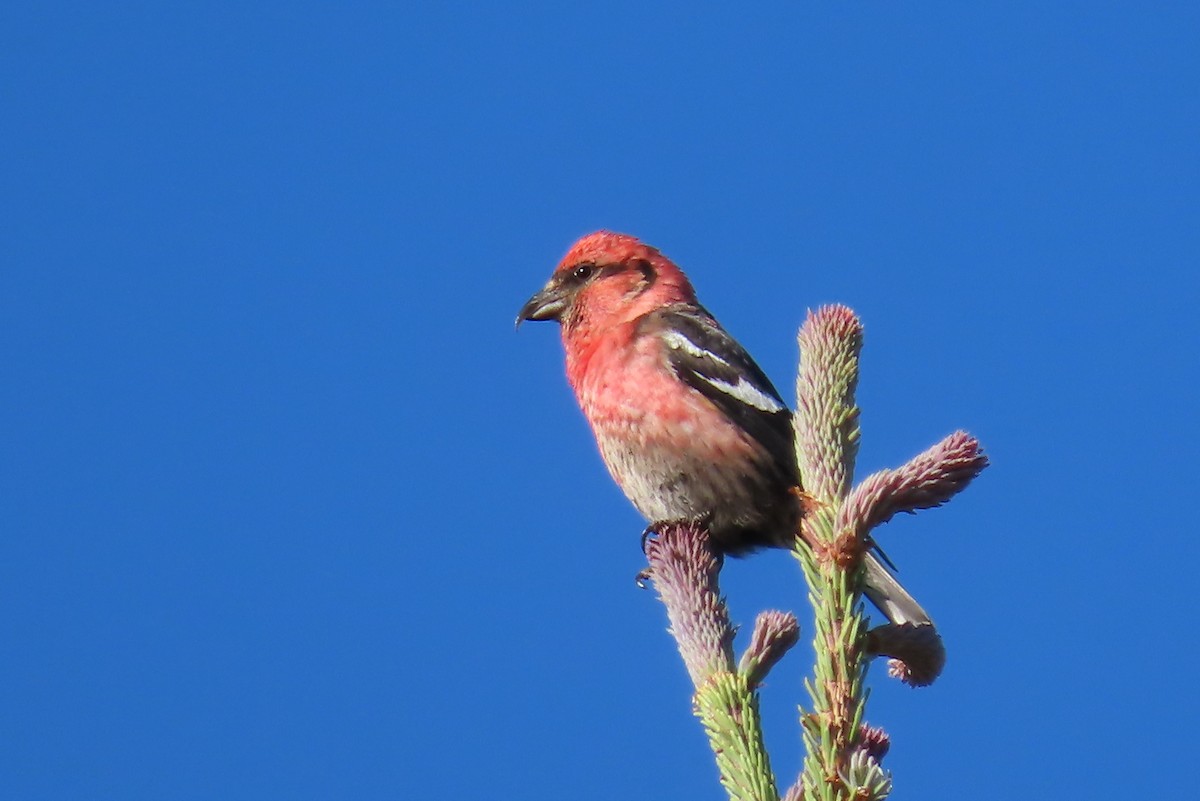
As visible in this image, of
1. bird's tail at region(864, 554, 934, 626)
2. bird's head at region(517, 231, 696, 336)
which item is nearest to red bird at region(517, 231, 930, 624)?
bird's tail at region(864, 554, 934, 626)

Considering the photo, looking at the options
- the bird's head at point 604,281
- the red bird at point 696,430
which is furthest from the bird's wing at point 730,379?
the bird's head at point 604,281

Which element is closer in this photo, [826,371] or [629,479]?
[826,371]

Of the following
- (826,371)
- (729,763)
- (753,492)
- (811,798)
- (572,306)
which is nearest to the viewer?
(811,798)

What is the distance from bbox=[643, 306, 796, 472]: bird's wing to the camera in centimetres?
518

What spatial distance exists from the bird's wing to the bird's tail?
0.52 meters

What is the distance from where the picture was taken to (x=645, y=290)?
6.13 meters

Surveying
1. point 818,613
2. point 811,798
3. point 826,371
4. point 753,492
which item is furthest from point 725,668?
point 753,492

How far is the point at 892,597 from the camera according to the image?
4793 millimetres

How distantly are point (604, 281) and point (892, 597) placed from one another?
2.12m

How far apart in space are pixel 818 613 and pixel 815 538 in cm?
17

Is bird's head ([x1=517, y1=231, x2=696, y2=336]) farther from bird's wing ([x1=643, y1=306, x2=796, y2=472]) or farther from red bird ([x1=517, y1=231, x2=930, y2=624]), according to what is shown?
bird's wing ([x1=643, y1=306, x2=796, y2=472])

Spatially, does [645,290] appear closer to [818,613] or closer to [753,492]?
[753,492]

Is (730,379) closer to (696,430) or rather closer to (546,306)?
(696,430)

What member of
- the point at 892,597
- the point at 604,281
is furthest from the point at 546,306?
the point at 892,597
